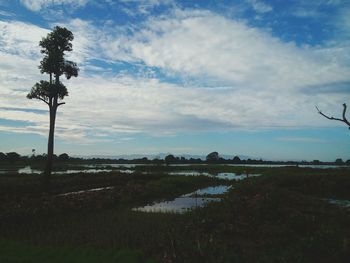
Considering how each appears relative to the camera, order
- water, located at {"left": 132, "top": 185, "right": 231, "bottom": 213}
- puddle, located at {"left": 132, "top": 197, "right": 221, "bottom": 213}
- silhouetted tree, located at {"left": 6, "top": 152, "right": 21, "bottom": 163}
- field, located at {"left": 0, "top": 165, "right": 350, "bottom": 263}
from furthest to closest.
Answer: silhouetted tree, located at {"left": 6, "top": 152, "right": 21, "bottom": 163}
water, located at {"left": 132, "top": 185, "right": 231, "bottom": 213}
puddle, located at {"left": 132, "top": 197, "right": 221, "bottom": 213}
field, located at {"left": 0, "top": 165, "right": 350, "bottom": 263}

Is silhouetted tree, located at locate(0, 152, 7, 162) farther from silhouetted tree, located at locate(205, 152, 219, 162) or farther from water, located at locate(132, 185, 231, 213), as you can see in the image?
water, located at locate(132, 185, 231, 213)

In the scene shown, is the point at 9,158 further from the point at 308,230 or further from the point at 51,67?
the point at 308,230

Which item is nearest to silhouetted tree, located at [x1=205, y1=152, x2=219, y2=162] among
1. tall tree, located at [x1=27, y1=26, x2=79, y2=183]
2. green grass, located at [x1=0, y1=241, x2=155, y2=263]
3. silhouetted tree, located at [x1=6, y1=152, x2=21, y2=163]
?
silhouetted tree, located at [x1=6, y1=152, x2=21, y2=163]

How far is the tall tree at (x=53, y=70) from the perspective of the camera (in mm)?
25531

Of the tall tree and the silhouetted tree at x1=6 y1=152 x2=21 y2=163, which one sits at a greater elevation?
the tall tree

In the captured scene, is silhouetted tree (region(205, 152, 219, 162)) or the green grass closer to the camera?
the green grass

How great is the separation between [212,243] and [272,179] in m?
21.2

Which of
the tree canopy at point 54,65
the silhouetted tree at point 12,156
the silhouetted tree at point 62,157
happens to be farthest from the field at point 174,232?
the silhouetted tree at point 62,157

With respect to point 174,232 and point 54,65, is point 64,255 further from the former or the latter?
point 54,65

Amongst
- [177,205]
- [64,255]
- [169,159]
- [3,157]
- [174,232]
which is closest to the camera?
[64,255]

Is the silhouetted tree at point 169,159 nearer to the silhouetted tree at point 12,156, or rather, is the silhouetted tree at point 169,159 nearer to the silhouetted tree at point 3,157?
the silhouetted tree at point 12,156

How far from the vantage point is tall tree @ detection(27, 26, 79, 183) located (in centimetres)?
2553

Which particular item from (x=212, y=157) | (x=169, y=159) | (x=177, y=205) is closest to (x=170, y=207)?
(x=177, y=205)

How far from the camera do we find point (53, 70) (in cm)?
2620
